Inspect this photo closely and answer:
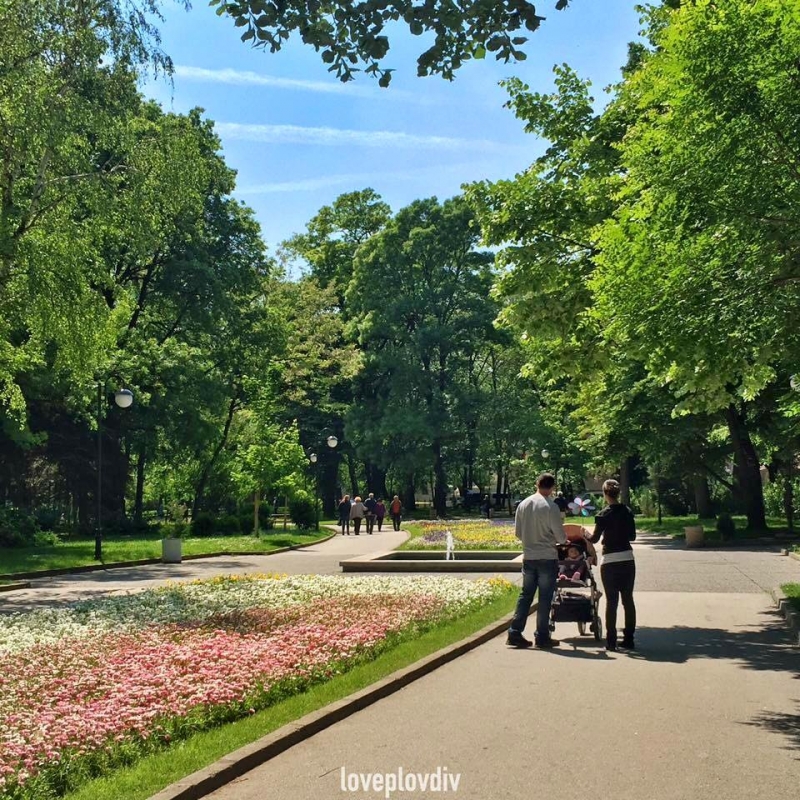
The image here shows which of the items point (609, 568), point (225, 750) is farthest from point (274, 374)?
point (225, 750)

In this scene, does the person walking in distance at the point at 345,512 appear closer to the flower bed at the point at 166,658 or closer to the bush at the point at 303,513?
the bush at the point at 303,513

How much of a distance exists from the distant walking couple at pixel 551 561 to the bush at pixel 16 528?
24.1 meters

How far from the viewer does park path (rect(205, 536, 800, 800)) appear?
18.1 ft

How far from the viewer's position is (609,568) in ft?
35.5

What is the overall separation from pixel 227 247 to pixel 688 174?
3930 cm

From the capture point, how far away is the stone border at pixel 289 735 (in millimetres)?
5375

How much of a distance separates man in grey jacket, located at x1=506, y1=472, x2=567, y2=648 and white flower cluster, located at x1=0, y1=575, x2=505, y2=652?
10.4ft

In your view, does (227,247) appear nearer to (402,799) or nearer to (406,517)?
(406,517)

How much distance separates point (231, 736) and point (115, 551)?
2246cm

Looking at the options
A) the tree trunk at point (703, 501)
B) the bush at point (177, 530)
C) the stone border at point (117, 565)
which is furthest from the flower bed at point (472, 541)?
the tree trunk at point (703, 501)

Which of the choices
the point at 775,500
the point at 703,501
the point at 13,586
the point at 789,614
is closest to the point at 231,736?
the point at 789,614

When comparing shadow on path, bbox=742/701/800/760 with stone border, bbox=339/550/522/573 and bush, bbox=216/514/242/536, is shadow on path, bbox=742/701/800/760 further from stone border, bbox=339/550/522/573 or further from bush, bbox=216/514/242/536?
bush, bbox=216/514/242/536

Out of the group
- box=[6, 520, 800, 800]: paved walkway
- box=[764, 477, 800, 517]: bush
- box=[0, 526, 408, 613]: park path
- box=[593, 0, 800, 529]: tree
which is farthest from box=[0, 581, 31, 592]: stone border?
box=[764, 477, 800, 517]: bush

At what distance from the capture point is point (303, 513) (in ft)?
141
